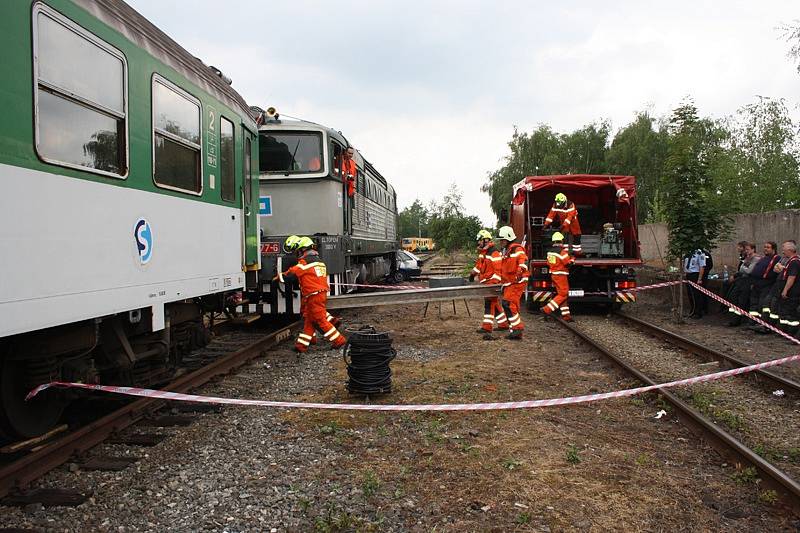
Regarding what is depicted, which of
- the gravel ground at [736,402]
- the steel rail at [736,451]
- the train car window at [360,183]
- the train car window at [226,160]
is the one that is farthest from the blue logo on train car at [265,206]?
the steel rail at [736,451]

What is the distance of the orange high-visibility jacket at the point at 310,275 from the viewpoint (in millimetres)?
8375

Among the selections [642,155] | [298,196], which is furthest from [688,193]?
[642,155]

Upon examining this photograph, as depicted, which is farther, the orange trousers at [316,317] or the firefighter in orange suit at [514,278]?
the firefighter in orange suit at [514,278]

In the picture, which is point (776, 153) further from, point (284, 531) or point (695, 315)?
point (284, 531)

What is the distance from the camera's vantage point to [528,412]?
18.9 feet

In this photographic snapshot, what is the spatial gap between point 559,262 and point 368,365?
22.7ft

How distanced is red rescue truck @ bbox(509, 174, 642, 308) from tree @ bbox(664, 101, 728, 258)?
0.95 m

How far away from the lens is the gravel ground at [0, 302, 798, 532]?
3.56 meters

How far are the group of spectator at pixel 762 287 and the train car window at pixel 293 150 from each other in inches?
301

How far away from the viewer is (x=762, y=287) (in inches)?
438

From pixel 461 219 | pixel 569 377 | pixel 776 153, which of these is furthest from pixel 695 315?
pixel 461 219

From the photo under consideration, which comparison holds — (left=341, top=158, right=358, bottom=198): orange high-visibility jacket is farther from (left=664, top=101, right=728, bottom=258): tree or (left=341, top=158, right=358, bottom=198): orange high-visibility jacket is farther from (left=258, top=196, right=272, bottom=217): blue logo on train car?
(left=664, top=101, right=728, bottom=258): tree

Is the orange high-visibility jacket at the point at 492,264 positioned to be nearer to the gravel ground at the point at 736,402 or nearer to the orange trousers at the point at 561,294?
the orange trousers at the point at 561,294

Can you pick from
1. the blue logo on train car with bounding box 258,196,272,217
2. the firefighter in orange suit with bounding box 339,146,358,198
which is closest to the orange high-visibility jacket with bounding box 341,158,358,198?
the firefighter in orange suit with bounding box 339,146,358,198
